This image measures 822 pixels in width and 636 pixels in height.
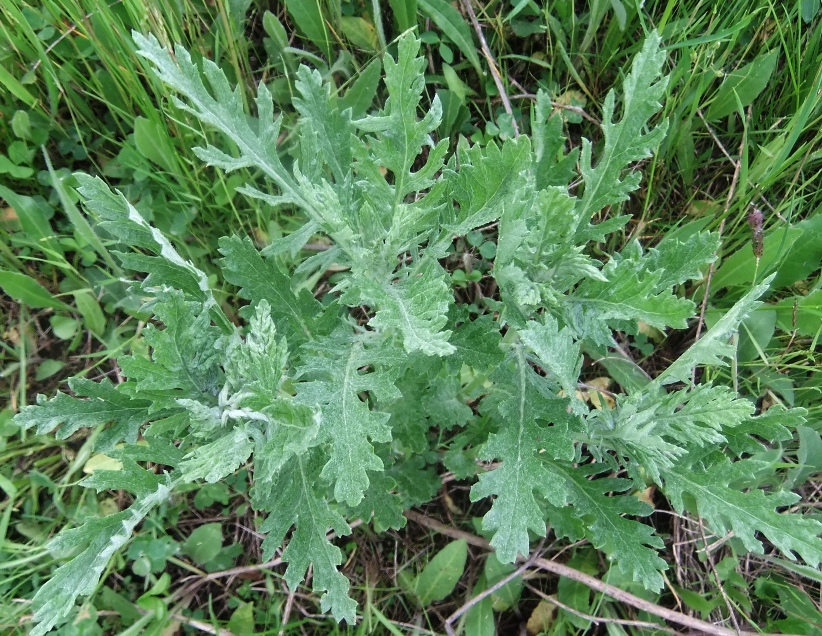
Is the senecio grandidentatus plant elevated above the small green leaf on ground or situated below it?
above

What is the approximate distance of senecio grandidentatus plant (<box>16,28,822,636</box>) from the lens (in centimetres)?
149

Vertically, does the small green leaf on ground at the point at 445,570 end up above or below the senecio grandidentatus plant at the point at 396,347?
below

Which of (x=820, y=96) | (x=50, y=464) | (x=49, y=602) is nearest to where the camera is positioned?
(x=49, y=602)

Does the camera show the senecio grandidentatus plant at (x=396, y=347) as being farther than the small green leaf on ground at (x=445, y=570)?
No

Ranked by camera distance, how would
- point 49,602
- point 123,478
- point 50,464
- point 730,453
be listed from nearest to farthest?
point 49,602 < point 123,478 < point 730,453 < point 50,464

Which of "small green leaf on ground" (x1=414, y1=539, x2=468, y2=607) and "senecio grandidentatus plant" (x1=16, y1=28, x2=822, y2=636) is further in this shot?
"small green leaf on ground" (x1=414, y1=539, x2=468, y2=607)

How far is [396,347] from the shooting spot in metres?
1.68

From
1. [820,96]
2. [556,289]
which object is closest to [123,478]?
[556,289]

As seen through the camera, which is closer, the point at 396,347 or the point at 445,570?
the point at 396,347

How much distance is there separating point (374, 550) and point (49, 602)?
4.66 feet

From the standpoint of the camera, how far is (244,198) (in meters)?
2.81

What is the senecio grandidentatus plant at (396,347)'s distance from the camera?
1492 millimetres

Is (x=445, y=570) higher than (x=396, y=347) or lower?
lower

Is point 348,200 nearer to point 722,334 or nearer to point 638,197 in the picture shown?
point 722,334
